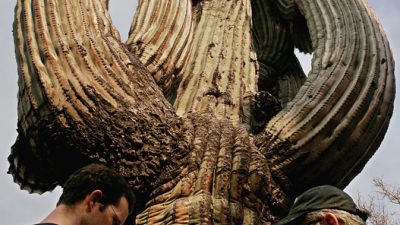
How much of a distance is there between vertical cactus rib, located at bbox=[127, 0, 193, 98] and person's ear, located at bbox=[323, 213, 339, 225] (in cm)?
164

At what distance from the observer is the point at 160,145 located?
3.15m

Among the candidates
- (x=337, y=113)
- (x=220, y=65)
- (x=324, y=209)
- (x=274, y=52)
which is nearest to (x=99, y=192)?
(x=324, y=209)

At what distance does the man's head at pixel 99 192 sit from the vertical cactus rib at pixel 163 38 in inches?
49.0

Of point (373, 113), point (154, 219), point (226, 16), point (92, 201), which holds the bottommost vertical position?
point (154, 219)

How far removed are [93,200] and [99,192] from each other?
0.11 ft

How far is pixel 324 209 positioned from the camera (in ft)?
7.65

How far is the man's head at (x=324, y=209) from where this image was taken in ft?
7.57

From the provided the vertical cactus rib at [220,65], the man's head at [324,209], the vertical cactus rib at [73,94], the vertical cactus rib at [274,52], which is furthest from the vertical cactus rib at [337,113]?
the man's head at [324,209]

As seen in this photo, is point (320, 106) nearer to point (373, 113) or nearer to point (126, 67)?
point (373, 113)

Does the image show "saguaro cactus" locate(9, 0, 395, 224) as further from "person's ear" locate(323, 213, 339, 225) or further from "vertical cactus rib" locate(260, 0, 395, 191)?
"person's ear" locate(323, 213, 339, 225)

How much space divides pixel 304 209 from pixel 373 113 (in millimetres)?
1429

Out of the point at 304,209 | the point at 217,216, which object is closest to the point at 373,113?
the point at 217,216

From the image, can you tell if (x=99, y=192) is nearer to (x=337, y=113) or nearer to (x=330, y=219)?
(x=330, y=219)

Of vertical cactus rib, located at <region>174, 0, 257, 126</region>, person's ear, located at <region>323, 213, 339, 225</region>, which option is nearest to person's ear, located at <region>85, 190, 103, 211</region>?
person's ear, located at <region>323, 213, 339, 225</region>
